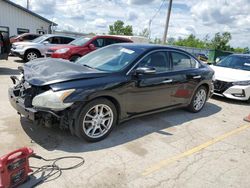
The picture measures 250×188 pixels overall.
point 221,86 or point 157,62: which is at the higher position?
point 157,62

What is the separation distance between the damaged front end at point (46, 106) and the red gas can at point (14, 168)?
751mm

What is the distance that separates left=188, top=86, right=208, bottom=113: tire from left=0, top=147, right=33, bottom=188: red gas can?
Result: 163 inches

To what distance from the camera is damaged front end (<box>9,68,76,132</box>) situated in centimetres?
329

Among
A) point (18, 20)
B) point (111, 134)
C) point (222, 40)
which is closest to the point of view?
point (111, 134)

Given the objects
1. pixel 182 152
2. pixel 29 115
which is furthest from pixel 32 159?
pixel 182 152

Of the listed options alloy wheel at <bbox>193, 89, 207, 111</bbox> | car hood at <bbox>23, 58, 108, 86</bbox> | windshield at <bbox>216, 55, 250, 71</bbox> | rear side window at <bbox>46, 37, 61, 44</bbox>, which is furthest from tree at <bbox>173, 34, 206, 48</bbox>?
car hood at <bbox>23, 58, 108, 86</bbox>

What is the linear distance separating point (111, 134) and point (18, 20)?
20218mm

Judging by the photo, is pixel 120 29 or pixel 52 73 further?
pixel 120 29

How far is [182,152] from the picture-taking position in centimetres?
388

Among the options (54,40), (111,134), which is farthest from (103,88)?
(54,40)

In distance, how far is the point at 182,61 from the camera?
5.33 m

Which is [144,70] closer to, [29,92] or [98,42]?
[29,92]

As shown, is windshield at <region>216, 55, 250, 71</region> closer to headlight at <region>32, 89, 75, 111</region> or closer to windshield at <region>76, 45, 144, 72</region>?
windshield at <region>76, 45, 144, 72</region>

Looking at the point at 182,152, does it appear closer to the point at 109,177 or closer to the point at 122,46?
the point at 109,177
